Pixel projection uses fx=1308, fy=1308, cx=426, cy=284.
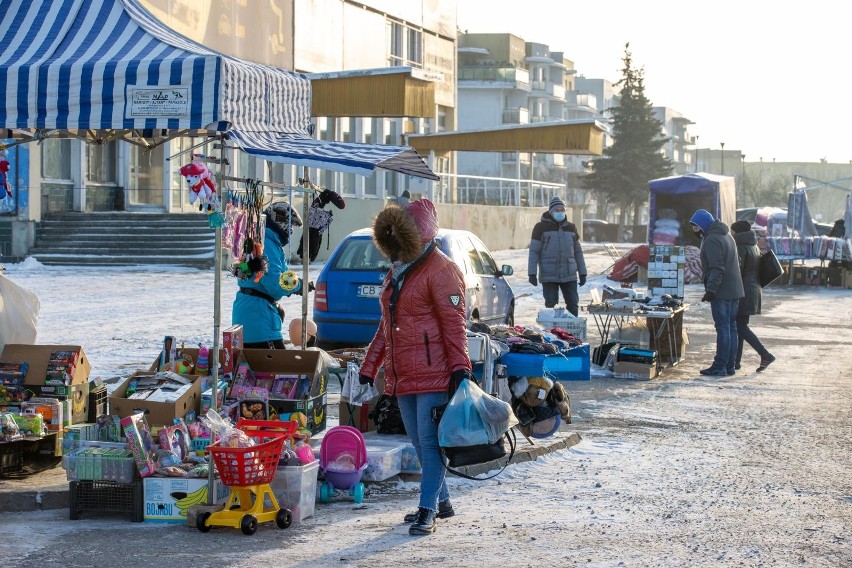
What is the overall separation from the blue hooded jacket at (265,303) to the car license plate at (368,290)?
3910mm

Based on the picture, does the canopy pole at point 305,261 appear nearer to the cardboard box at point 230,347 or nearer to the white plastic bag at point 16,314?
the cardboard box at point 230,347

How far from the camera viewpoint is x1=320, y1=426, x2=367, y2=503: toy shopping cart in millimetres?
8242

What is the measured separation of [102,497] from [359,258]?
7.40 meters

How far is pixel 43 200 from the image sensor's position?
31.8 meters

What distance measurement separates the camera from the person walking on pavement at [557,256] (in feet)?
57.7

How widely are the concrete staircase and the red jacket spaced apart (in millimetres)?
23771

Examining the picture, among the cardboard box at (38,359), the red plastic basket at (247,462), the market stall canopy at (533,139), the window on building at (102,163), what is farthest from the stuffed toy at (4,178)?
the market stall canopy at (533,139)

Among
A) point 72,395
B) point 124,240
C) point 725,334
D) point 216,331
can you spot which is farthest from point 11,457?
point 124,240

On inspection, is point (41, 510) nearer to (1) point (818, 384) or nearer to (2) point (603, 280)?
(1) point (818, 384)

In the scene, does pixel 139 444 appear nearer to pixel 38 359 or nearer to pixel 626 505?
pixel 38 359

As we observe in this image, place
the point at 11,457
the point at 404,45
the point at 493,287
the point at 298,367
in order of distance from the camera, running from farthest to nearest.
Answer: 1. the point at 404,45
2. the point at 493,287
3. the point at 298,367
4. the point at 11,457

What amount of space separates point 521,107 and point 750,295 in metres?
95.8

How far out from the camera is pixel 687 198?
111 feet

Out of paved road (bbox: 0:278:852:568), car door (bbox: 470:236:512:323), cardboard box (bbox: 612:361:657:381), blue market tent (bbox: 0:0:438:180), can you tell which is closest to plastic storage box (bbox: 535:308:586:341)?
cardboard box (bbox: 612:361:657:381)
